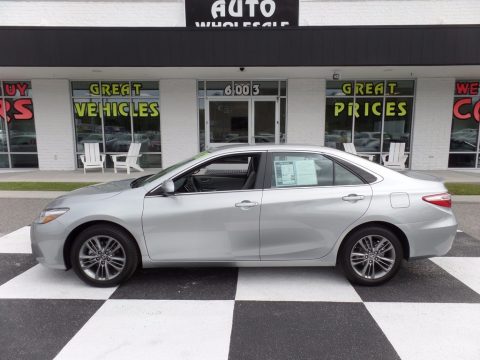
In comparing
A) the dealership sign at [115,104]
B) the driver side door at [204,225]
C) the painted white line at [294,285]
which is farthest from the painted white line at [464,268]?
the dealership sign at [115,104]

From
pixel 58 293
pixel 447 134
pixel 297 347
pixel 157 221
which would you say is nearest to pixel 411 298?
pixel 297 347

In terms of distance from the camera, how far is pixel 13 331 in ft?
10.3

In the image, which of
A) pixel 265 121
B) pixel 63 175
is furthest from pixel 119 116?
pixel 265 121

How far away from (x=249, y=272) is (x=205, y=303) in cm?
90

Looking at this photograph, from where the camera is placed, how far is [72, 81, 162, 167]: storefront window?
12875 millimetres

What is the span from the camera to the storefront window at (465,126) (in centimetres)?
1262

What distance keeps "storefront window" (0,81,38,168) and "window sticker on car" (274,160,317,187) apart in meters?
12.2

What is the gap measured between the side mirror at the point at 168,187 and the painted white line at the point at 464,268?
11.4 feet

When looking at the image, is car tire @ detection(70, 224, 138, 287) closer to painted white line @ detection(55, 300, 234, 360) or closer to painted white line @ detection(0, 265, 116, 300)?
painted white line @ detection(0, 265, 116, 300)

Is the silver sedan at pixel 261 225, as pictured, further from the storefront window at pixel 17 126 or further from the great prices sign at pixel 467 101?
the storefront window at pixel 17 126

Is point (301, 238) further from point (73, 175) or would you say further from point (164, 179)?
point (73, 175)

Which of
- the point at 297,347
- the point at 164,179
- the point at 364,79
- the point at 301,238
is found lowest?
the point at 297,347

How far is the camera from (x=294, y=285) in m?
4.01

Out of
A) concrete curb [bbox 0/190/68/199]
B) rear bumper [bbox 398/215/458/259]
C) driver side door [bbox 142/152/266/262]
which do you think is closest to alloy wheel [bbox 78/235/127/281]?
driver side door [bbox 142/152/266/262]
